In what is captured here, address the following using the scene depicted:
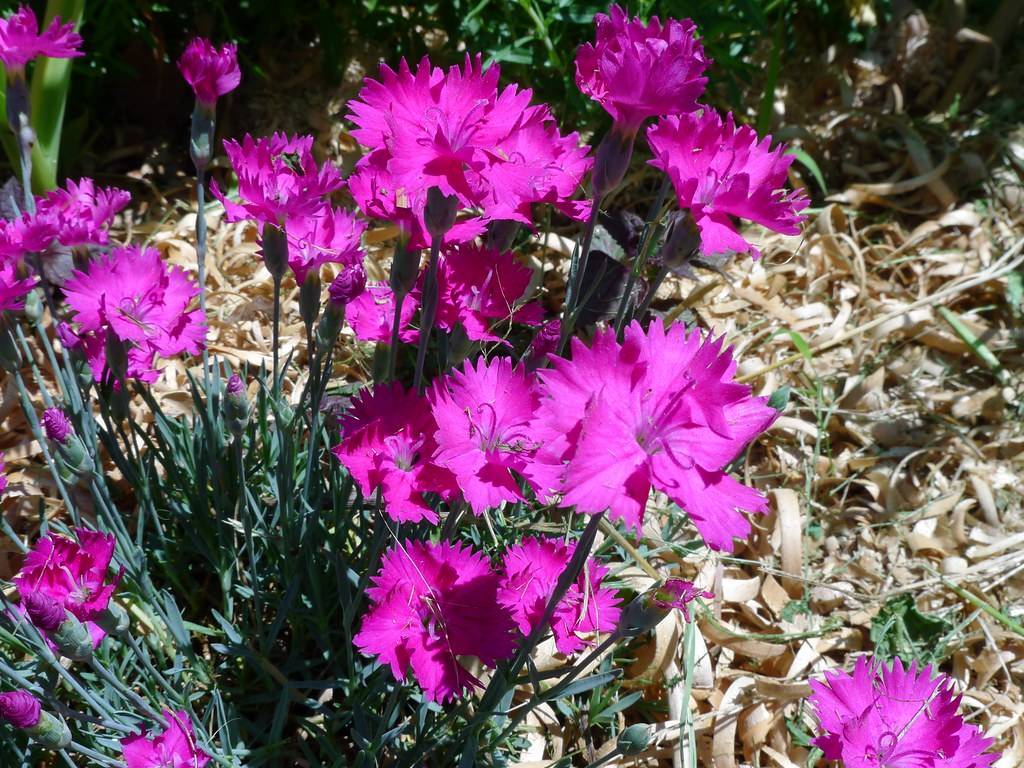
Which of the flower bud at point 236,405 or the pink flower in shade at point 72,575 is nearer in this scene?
the pink flower in shade at point 72,575

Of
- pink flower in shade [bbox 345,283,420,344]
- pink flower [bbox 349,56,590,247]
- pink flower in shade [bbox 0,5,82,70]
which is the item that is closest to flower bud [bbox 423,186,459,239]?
pink flower [bbox 349,56,590,247]

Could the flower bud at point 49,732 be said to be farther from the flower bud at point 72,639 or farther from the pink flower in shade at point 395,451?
the pink flower in shade at point 395,451

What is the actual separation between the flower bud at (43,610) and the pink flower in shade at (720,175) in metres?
0.67

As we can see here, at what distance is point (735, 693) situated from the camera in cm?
138

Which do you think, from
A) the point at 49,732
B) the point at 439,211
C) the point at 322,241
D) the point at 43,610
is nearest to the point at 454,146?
Answer: the point at 439,211

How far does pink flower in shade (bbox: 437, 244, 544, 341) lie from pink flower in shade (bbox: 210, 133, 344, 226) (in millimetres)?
148

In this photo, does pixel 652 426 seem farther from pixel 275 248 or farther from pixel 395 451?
pixel 275 248

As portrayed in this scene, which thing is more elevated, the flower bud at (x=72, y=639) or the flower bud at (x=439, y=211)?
the flower bud at (x=439, y=211)

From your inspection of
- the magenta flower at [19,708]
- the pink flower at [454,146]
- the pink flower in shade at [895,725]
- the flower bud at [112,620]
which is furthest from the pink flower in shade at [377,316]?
the pink flower in shade at [895,725]

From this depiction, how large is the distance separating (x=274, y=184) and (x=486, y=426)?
36 centimetres

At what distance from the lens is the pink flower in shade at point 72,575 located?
90 centimetres

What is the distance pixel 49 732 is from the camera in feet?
2.80

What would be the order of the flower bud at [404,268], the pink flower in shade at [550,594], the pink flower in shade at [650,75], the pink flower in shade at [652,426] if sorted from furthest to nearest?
the pink flower in shade at [550,594] < the flower bud at [404,268] < the pink flower in shade at [650,75] < the pink flower in shade at [652,426]

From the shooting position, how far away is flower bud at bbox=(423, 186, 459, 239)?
31.0 inches
